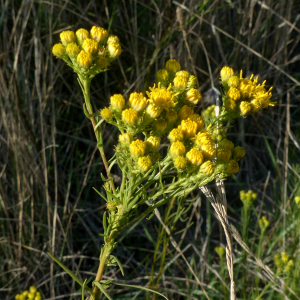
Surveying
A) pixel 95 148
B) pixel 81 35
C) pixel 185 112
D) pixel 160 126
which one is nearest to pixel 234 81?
pixel 185 112

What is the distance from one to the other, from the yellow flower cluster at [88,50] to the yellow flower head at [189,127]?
0.37 metres

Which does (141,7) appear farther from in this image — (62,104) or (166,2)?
(62,104)

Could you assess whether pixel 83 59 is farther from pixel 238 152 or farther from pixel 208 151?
pixel 238 152

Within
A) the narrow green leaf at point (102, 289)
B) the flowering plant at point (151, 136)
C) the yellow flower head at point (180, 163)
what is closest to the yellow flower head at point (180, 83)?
the flowering plant at point (151, 136)

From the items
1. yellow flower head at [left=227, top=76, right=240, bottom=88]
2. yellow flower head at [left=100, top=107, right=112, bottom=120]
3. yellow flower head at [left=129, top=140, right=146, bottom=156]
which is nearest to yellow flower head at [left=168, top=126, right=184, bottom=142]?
yellow flower head at [left=129, top=140, right=146, bottom=156]

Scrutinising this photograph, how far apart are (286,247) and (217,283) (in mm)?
566

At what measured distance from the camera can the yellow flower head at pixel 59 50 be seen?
1341 millimetres

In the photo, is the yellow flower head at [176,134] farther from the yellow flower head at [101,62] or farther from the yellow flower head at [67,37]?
the yellow flower head at [67,37]

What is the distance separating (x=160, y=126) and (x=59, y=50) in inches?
19.0

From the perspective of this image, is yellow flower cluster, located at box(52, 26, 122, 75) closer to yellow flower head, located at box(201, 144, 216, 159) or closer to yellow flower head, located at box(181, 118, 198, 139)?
yellow flower head, located at box(181, 118, 198, 139)

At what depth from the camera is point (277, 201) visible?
3.15m

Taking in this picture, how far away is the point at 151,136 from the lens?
1.25 m

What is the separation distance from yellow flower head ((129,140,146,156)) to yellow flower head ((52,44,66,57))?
47cm

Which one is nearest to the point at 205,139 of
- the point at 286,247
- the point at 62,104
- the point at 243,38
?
the point at 286,247
